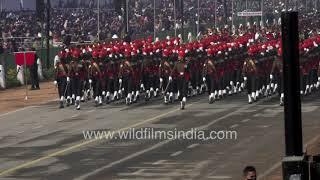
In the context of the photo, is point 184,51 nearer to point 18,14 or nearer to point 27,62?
point 27,62

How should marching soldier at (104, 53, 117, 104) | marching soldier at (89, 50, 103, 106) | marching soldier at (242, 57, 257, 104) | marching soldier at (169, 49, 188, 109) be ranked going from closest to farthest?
marching soldier at (169, 49, 188, 109) → marching soldier at (242, 57, 257, 104) → marching soldier at (89, 50, 103, 106) → marching soldier at (104, 53, 117, 104)

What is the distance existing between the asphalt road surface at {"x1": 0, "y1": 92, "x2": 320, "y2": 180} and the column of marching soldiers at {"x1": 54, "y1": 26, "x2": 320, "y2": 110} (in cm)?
67

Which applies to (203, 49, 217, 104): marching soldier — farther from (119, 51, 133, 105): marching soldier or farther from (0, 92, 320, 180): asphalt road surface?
(119, 51, 133, 105): marching soldier

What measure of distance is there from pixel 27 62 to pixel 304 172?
30293 millimetres

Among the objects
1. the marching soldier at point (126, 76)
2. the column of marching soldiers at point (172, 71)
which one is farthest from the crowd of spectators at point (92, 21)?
the marching soldier at point (126, 76)

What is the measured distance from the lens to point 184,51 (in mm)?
33594

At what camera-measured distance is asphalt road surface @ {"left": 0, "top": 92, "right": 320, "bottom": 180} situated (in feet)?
62.2

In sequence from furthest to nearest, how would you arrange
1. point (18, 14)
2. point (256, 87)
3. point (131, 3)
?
1. point (131, 3)
2. point (18, 14)
3. point (256, 87)

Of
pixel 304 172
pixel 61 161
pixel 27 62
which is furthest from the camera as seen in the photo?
pixel 27 62

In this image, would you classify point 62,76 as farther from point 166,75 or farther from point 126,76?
point 166,75

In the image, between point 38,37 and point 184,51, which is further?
point 38,37

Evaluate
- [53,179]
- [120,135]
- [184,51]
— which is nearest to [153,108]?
[184,51]

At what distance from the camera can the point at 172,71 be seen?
32594mm

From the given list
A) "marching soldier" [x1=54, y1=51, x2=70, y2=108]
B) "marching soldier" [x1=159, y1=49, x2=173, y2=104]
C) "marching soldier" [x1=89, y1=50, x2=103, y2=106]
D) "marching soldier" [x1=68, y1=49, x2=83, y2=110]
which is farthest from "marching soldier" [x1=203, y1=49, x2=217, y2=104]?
"marching soldier" [x1=54, y1=51, x2=70, y2=108]
